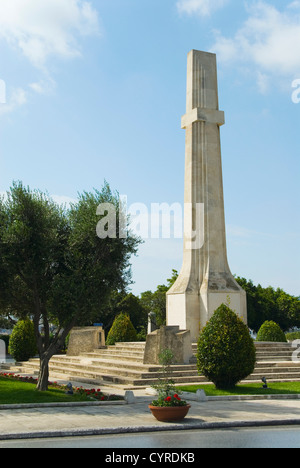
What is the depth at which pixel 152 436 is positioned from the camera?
10.1m

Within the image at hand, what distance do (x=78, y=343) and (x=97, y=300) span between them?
41.8 feet

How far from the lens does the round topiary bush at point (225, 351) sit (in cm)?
1616

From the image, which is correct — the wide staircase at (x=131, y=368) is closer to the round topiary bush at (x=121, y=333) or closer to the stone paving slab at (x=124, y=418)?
the round topiary bush at (x=121, y=333)

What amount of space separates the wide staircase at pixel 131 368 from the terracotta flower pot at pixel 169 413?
17.2ft

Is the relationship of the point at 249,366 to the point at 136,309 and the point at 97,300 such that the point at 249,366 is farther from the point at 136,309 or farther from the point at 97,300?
the point at 136,309

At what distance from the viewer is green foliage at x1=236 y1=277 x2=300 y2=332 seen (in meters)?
49.0

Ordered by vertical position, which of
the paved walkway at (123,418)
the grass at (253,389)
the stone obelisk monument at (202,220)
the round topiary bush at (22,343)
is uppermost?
the stone obelisk monument at (202,220)

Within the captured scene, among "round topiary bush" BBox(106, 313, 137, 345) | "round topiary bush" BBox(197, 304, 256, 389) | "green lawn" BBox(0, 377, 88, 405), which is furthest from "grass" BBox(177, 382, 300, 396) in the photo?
"round topiary bush" BBox(106, 313, 137, 345)

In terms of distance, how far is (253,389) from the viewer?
54.5ft

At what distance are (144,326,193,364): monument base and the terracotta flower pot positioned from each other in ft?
29.0

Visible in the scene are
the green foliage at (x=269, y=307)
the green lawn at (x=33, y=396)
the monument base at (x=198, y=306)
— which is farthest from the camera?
the green foliage at (x=269, y=307)

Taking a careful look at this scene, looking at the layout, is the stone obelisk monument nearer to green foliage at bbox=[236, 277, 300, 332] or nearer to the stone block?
the stone block

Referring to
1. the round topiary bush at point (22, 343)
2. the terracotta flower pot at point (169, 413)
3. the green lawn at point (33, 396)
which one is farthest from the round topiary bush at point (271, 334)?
the terracotta flower pot at point (169, 413)

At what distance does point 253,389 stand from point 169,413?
19.9 ft
